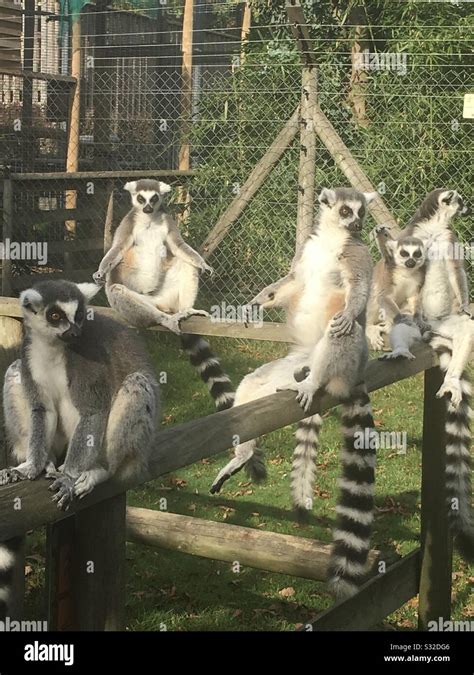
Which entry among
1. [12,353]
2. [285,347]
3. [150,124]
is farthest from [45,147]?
[12,353]

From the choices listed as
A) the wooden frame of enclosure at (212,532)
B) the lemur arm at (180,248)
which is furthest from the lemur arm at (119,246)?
the wooden frame of enclosure at (212,532)

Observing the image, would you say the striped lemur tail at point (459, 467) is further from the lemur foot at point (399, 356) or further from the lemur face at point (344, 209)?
the lemur face at point (344, 209)

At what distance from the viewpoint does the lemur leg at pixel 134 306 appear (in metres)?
6.82

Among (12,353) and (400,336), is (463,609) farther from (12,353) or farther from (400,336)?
(12,353)

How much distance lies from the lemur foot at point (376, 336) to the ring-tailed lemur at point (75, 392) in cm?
348

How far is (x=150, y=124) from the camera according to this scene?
492 inches

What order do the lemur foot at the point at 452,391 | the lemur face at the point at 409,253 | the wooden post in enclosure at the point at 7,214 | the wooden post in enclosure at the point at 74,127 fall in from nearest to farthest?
the lemur foot at the point at 452,391, the lemur face at the point at 409,253, the wooden post in enclosure at the point at 7,214, the wooden post in enclosure at the point at 74,127

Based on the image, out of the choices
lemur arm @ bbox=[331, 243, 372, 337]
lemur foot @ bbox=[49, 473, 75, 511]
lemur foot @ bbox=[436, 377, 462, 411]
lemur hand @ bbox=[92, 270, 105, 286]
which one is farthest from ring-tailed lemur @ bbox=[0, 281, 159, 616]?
lemur hand @ bbox=[92, 270, 105, 286]

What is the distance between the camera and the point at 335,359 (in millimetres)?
4641

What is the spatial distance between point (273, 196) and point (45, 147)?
4520 millimetres

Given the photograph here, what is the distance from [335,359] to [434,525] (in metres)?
1.47

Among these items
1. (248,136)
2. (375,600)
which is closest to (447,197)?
(375,600)

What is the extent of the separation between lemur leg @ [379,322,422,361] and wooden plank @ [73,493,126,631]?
2620mm
